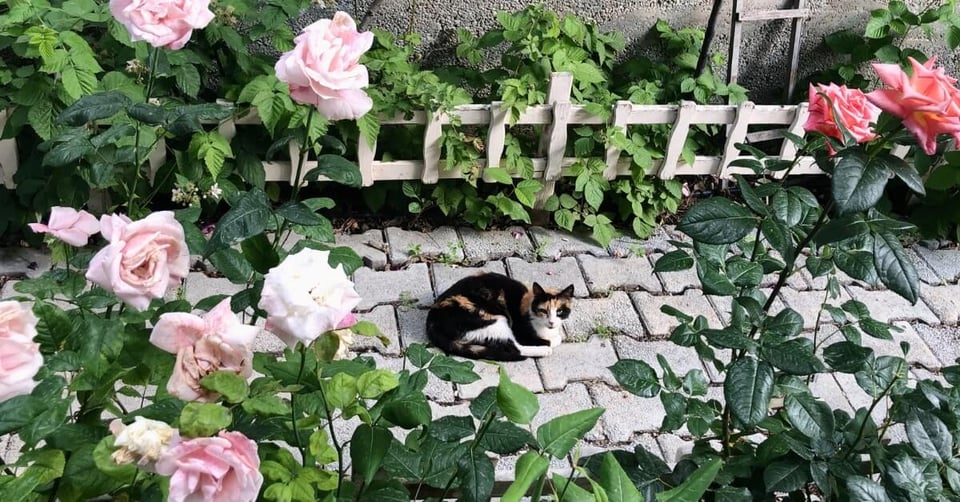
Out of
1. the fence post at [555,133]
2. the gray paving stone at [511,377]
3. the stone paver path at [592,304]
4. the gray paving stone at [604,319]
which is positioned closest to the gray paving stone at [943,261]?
the stone paver path at [592,304]

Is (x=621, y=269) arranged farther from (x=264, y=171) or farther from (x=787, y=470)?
(x=787, y=470)

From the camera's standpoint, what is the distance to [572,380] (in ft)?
10.4

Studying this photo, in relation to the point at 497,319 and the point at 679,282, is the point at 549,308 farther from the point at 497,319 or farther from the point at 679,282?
the point at 679,282

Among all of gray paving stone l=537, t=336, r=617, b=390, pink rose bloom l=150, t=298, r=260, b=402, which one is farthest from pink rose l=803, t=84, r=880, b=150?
gray paving stone l=537, t=336, r=617, b=390

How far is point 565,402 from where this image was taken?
3.06 m

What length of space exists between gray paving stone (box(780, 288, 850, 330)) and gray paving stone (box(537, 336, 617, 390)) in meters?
0.82

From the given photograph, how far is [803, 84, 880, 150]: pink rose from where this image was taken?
1374 millimetres

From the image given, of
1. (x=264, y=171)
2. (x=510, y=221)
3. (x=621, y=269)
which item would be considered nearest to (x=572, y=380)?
(x=621, y=269)

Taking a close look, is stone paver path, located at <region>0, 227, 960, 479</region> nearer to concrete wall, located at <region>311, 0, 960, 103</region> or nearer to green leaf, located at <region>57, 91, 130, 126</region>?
concrete wall, located at <region>311, 0, 960, 103</region>

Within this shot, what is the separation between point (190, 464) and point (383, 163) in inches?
113

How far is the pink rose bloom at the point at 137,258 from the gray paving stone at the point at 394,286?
2.26m

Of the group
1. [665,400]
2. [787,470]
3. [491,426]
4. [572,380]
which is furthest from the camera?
[572,380]

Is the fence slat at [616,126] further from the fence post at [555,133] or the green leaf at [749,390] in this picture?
the green leaf at [749,390]

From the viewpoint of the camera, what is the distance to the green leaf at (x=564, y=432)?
3.84ft
